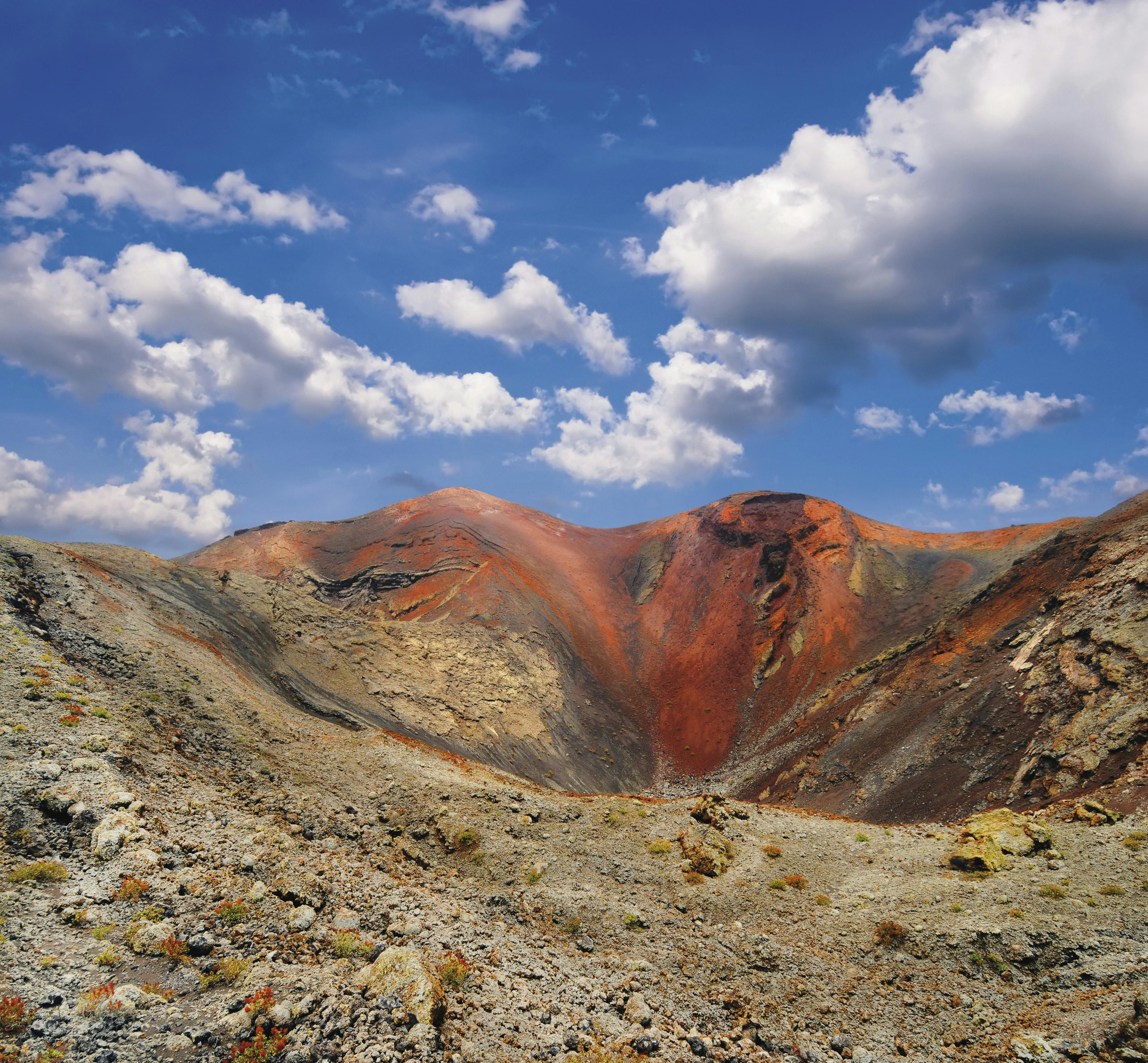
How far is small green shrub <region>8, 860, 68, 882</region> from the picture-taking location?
9.98m

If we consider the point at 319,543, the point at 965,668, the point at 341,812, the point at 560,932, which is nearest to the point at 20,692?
the point at 341,812

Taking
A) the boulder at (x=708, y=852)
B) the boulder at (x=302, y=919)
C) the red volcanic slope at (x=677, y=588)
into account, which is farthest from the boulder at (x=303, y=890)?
the red volcanic slope at (x=677, y=588)

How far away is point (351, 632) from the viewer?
4162 cm

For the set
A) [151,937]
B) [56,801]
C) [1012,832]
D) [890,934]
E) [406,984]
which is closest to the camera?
[151,937]

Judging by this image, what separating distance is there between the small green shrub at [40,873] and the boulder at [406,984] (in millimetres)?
5326

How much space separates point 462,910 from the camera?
15.0 m

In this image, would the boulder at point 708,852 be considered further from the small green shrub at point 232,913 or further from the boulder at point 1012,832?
the small green shrub at point 232,913

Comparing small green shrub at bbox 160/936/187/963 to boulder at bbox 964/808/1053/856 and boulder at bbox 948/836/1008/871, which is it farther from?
boulder at bbox 964/808/1053/856

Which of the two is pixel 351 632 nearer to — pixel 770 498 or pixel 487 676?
pixel 487 676

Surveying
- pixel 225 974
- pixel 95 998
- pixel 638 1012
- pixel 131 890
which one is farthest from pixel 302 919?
pixel 638 1012

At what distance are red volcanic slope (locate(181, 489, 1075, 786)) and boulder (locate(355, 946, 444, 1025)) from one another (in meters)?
40.0

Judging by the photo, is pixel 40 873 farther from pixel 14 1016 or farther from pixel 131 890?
pixel 14 1016

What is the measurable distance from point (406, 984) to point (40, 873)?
6.39m

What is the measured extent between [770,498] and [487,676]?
2011 inches
